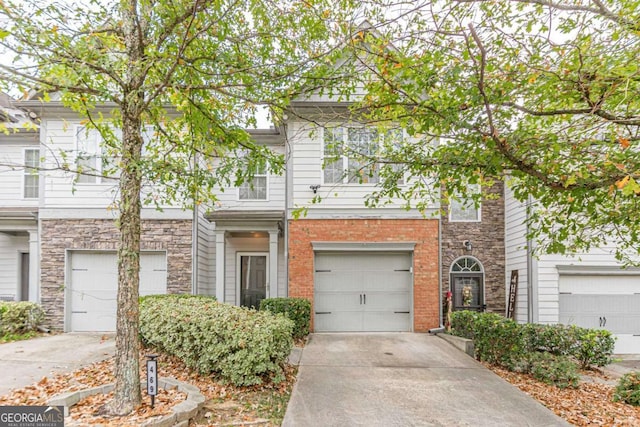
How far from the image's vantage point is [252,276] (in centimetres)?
1269

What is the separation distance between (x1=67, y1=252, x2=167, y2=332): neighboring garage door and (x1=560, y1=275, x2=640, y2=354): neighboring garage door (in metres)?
10.8

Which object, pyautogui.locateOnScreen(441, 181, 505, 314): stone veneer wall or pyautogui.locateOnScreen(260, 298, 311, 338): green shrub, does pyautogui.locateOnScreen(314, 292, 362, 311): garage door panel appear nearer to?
pyautogui.locateOnScreen(260, 298, 311, 338): green shrub

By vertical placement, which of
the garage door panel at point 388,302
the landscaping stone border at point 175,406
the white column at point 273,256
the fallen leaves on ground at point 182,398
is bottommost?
the fallen leaves on ground at point 182,398

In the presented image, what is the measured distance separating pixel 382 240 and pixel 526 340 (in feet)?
12.8

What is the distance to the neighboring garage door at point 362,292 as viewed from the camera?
33.9 feet

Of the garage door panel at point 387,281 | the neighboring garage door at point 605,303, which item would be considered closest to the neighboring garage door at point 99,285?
the garage door panel at point 387,281

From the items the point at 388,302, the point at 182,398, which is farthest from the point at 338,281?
the point at 182,398

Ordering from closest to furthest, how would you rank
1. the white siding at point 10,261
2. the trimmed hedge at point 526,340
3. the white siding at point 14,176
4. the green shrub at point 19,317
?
1. the trimmed hedge at point 526,340
2. the green shrub at point 19,317
3. the white siding at point 14,176
4. the white siding at point 10,261

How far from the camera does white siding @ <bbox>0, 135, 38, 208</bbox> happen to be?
11844 mm

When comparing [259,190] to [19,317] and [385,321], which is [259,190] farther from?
[19,317]

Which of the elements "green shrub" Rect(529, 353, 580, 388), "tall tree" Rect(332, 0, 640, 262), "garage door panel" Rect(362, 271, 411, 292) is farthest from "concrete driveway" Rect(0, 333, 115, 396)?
"green shrub" Rect(529, 353, 580, 388)

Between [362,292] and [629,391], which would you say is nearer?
[629,391]

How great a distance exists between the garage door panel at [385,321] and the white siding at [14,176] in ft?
33.6

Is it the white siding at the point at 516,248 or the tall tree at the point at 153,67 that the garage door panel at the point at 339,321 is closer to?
the white siding at the point at 516,248
